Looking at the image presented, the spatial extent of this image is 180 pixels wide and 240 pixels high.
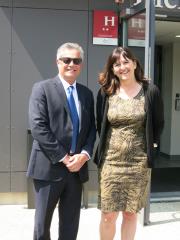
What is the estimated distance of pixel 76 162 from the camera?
317 cm

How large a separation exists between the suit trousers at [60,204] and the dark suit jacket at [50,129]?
75mm

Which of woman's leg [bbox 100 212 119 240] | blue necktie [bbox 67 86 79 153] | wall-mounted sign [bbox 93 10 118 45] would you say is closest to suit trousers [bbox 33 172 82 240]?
blue necktie [bbox 67 86 79 153]

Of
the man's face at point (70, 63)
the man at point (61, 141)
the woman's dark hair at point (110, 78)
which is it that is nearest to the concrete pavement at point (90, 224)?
the man at point (61, 141)

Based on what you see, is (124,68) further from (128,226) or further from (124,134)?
(128,226)

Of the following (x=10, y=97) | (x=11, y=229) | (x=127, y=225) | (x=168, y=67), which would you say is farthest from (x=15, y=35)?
(x=168, y=67)

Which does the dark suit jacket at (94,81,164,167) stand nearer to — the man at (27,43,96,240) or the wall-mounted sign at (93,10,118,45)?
the man at (27,43,96,240)

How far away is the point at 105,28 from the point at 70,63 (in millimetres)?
2757

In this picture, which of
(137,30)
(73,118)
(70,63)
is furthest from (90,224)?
(70,63)

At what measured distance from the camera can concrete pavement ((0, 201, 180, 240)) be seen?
4633 mm

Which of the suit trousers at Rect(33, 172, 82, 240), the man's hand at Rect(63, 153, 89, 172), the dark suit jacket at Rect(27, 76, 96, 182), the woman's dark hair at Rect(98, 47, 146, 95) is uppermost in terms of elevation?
the woman's dark hair at Rect(98, 47, 146, 95)

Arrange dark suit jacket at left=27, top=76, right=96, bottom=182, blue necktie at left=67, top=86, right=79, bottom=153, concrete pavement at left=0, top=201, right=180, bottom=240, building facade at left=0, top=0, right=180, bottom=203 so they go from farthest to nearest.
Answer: building facade at left=0, top=0, right=180, bottom=203 → concrete pavement at left=0, top=201, right=180, bottom=240 → blue necktie at left=67, top=86, right=79, bottom=153 → dark suit jacket at left=27, top=76, right=96, bottom=182

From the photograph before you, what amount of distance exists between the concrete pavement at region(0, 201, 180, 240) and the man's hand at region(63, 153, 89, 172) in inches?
63.2

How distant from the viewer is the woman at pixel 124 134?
3.46 metres

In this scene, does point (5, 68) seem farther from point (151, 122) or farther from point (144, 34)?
point (151, 122)
